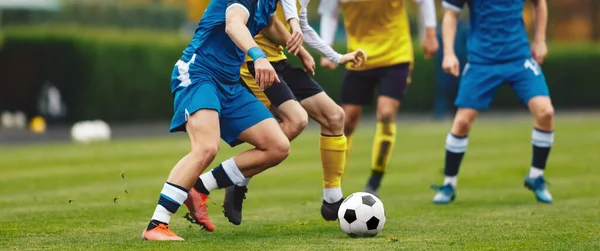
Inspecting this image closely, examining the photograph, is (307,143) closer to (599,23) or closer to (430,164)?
(430,164)

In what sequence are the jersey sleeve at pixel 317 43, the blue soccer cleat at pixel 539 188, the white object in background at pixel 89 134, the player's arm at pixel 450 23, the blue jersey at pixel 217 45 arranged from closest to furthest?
the blue jersey at pixel 217 45, the jersey sleeve at pixel 317 43, the player's arm at pixel 450 23, the blue soccer cleat at pixel 539 188, the white object in background at pixel 89 134

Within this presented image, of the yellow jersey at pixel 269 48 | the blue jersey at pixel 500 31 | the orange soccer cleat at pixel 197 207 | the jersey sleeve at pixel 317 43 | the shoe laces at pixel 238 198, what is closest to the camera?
the orange soccer cleat at pixel 197 207

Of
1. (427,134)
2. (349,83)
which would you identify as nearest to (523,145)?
(427,134)

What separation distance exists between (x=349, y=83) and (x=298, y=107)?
290 cm

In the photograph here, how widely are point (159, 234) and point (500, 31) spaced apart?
4.07 m

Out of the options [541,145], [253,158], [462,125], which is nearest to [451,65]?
[462,125]

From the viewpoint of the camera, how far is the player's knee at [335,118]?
8.36m

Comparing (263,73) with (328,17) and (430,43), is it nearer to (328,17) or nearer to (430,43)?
(430,43)

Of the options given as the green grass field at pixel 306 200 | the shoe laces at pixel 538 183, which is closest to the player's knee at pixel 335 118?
the green grass field at pixel 306 200

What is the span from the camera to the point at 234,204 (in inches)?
322

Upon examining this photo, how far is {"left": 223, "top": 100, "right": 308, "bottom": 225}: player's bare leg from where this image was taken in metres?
8.07

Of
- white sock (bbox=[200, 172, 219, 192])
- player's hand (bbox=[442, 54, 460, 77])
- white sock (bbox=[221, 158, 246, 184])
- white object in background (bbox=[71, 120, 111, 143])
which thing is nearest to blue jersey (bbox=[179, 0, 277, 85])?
white sock (bbox=[221, 158, 246, 184])

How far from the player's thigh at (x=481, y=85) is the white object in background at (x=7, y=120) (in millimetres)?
17610

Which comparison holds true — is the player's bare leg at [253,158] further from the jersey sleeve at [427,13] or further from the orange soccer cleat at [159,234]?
the jersey sleeve at [427,13]
